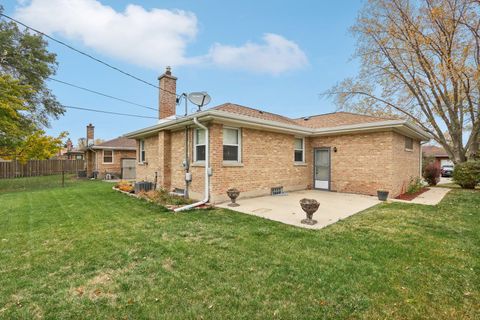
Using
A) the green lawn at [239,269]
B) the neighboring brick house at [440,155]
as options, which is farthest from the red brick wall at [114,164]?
the neighboring brick house at [440,155]

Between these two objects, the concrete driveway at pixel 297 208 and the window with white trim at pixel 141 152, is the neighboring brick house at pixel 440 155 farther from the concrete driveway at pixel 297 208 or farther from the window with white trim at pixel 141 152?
the window with white trim at pixel 141 152

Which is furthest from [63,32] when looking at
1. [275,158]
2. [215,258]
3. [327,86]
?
[327,86]

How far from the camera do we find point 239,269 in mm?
3404

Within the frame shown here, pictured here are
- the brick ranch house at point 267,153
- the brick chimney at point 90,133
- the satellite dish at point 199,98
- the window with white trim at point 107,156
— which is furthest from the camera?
the brick chimney at point 90,133

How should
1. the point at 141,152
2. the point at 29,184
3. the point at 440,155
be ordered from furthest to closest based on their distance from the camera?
the point at 440,155
the point at 29,184
the point at 141,152

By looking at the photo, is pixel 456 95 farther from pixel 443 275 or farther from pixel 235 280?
pixel 235 280

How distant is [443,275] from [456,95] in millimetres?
17809

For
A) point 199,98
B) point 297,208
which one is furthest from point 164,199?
point 297,208

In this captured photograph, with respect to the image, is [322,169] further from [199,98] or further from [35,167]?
[35,167]

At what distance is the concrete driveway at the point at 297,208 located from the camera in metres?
6.07

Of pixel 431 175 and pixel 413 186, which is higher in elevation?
pixel 431 175

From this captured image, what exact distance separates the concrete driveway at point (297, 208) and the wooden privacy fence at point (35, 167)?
1788 centimetres

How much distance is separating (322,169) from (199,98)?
646cm

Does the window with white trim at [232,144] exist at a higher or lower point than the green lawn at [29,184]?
higher
